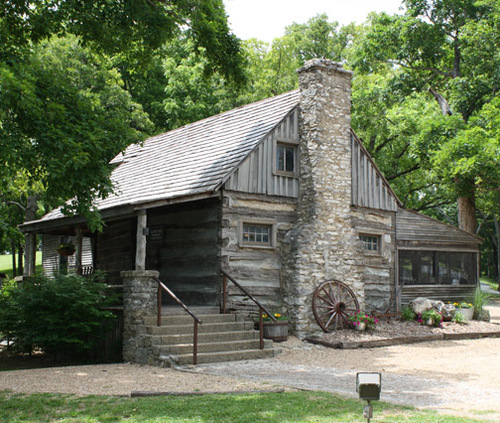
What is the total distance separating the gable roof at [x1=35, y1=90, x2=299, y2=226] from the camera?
14.4m

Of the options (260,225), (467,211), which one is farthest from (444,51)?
(260,225)

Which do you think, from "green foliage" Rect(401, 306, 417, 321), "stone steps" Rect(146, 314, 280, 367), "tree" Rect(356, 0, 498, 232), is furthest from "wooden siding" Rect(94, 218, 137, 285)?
"tree" Rect(356, 0, 498, 232)

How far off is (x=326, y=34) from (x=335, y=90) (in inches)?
918

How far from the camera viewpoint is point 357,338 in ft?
46.3

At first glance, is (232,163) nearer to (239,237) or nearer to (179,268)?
(239,237)

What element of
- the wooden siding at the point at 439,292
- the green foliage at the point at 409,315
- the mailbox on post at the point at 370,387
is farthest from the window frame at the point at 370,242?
the mailbox on post at the point at 370,387

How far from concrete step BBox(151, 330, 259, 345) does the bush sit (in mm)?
1589

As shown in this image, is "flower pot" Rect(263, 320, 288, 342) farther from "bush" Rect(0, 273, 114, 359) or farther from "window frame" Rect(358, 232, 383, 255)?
"window frame" Rect(358, 232, 383, 255)

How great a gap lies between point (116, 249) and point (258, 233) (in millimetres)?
5375

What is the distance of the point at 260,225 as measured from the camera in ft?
49.0

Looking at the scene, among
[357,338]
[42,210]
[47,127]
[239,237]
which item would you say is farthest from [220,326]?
[42,210]

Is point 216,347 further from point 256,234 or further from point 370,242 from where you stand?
point 370,242

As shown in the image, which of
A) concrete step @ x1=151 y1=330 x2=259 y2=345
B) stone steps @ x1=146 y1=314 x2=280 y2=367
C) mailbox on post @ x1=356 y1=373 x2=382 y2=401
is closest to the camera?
mailbox on post @ x1=356 y1=373 x2=382 y2=401

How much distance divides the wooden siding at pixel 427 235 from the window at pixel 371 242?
8.37 feet
